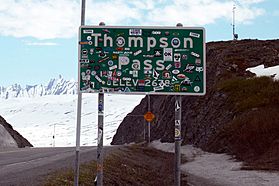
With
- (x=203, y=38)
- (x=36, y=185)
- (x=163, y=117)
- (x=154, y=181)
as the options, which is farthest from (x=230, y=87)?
(x=203, y=38)

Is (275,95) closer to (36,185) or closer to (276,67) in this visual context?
(276,67)

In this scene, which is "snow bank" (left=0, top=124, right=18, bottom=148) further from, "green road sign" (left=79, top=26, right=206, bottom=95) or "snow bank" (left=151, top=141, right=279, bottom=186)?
"green road sign" (left=79, top=26, right=206, bottom=95)

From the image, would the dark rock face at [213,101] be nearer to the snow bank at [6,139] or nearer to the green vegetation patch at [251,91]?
the green vegetation patch at [251,91]

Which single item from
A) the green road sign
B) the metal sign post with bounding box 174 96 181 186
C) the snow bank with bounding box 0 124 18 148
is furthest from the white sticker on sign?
the snow bank with bounding box 0 124 18 148

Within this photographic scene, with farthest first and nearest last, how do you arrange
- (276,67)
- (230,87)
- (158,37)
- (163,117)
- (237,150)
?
(163,117), (276,67), (230,87), (237,150), (158,37)

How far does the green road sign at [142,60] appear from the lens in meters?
9.01

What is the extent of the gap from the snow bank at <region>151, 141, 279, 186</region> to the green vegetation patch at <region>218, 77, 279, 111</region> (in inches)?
286

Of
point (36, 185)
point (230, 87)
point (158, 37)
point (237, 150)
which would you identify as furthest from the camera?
point (230, 87)

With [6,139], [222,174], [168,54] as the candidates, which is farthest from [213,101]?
[168,54]

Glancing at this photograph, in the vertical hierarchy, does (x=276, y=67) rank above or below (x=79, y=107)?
above

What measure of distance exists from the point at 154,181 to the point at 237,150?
21.0 metres

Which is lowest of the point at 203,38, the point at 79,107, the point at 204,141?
the point at 204,141

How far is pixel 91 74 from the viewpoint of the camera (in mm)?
9039

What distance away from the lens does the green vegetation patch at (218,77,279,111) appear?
48094 millimetres
